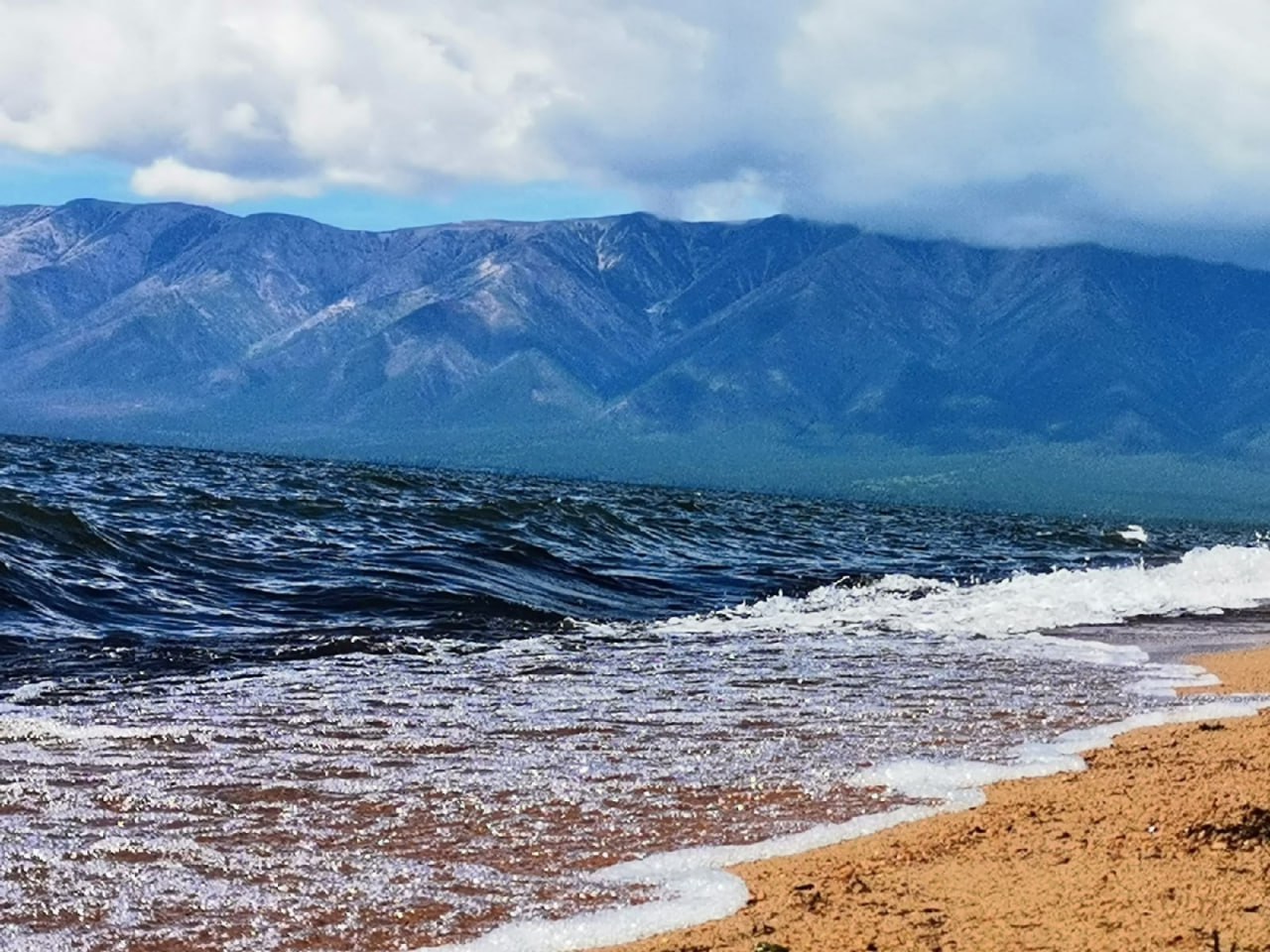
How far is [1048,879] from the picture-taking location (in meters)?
6.50

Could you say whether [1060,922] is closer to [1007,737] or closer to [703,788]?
[703,788]

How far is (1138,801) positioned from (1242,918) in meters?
2.09

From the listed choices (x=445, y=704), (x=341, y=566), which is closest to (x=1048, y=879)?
(x=445, y=704)

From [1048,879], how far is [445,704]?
661cm

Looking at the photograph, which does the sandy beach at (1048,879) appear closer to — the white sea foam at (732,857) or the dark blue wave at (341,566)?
the white sea foam at (732,857)

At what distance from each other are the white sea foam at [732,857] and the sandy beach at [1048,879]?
159 mm

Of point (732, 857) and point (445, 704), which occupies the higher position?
point (732, 857)

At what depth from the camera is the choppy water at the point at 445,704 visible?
23.2ft

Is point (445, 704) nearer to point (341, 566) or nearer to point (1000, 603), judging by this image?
point (341, 566)

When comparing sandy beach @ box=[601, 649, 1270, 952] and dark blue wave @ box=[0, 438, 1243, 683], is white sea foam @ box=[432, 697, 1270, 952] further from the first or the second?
dark blue wave @ box=[0, 438, 1243, 683]

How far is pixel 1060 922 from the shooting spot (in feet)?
19.3

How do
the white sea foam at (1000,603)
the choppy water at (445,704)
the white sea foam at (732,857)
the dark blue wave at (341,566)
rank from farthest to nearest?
the white sea foam at (1000,603) → the dark blue wave at (341,566) → the choppy water at (445,704) → the white sea foam at (732,857)

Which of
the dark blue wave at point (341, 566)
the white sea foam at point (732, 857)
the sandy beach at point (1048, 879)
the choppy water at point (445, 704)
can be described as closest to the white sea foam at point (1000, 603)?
the choppy water at point (445, 704)

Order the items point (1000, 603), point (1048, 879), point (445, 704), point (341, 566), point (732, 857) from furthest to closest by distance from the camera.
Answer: point (341, 566)
point (1000, 603)
point (445, 704)
point (732, 857)
point (1048, 879)
